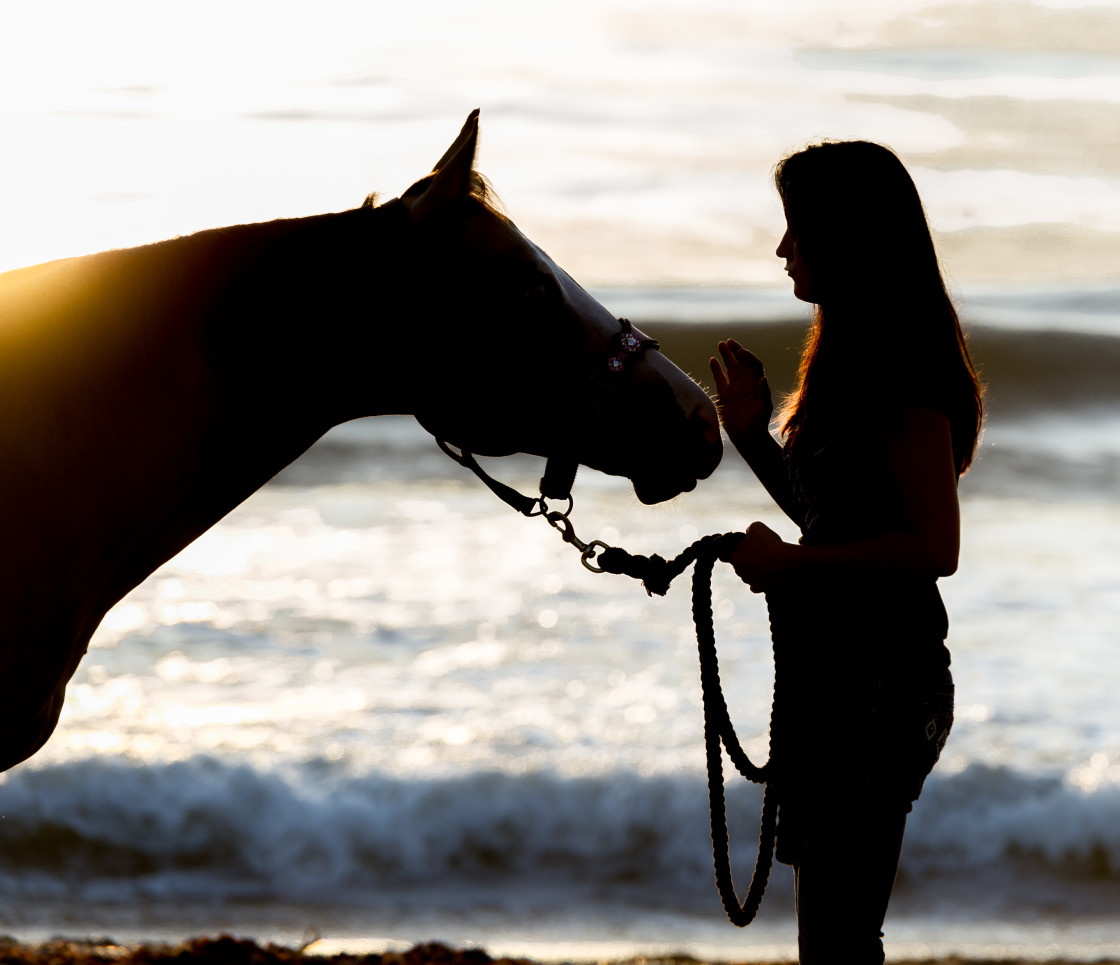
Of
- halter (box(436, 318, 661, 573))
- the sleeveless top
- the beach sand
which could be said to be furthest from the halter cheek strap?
the beach sand

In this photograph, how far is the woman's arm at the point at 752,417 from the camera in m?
2.37

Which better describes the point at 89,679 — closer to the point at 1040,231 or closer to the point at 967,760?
the point at 967,760

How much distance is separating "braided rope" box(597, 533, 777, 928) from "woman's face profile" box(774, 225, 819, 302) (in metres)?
0.44

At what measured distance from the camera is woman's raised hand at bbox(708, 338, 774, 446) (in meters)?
2.37

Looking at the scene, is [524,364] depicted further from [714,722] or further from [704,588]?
[714,722]

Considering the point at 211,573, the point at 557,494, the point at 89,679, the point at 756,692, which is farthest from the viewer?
the point at 211,573

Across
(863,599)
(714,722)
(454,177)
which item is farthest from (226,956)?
(454,177)

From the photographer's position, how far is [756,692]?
5828mm

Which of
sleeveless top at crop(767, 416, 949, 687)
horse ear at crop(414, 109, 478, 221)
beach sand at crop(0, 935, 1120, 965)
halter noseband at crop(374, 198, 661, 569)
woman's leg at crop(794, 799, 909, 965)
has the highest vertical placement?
horse ear at crop(414, 109, 478, 221)

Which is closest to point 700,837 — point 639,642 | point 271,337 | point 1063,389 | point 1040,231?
point 639,642

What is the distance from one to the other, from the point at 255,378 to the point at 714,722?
103 centimetres

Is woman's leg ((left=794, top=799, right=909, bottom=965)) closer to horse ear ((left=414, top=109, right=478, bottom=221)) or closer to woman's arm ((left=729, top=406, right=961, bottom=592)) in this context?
woman's arm ((left=729, top=406, right=961, bottom=592))

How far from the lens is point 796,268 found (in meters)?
2.08

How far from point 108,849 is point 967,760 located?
341 centimetres
